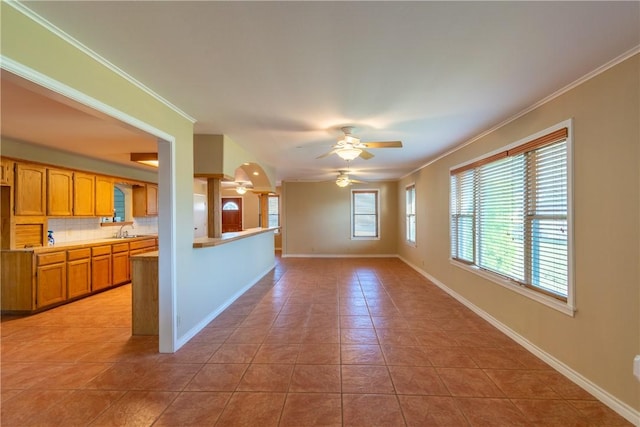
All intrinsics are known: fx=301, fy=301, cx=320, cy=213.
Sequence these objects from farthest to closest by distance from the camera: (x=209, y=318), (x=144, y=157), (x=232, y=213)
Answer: (x=232, y=213), (x=144, y=157), (x=209, y=318)

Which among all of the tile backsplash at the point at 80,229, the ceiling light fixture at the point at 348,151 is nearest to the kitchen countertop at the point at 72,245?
the tile backsplash at the point at 80,229

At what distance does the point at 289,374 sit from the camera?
251 cm

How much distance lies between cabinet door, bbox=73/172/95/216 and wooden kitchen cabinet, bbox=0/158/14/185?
90 centimetres

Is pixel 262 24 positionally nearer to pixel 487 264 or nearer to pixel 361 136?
pixel 361 136

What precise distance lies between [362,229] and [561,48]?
7602mm

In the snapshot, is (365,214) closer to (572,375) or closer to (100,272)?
(100,272)

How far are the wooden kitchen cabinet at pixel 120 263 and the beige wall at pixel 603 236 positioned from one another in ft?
20.5

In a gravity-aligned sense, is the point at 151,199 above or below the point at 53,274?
above

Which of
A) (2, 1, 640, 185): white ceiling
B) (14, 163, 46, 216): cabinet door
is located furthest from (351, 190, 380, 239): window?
(14, 163, 46, 216): cabinet door

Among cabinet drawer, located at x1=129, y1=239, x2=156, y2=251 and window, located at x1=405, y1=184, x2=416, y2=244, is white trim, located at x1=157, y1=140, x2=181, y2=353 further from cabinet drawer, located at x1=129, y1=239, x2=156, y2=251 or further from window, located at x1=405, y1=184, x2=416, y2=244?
window, located at x1=405, y1=184, x2=416, y2=244

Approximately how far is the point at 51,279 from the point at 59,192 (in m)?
1.35

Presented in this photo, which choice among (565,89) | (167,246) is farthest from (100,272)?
(565,89)

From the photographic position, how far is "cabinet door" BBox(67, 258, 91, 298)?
4.55m

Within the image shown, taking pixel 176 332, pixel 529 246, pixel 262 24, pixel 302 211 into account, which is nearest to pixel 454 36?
pixel 262 24
